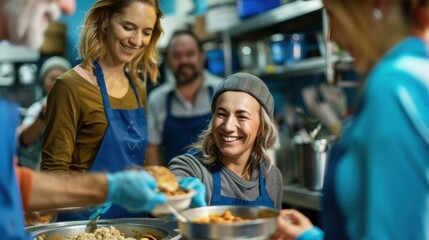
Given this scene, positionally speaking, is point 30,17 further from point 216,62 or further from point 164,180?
point 216,62

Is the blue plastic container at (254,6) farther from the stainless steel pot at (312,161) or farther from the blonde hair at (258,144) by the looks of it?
the blonde hair at (258,144)

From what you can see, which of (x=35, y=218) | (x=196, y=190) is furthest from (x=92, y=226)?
(x=196, y=190)

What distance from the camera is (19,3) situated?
1.25m

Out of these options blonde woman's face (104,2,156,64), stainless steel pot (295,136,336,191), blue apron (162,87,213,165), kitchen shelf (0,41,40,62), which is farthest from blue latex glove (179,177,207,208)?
kitchen shelf (0,41,40,62)

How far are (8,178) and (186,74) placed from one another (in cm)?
296

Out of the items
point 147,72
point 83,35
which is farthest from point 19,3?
point 147,72

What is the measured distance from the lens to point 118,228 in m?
1.98

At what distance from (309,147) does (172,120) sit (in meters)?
1.09

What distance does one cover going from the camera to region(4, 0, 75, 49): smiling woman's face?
1247 millimetres

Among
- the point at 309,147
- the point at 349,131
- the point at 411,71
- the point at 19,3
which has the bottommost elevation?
A: the point at 309,147

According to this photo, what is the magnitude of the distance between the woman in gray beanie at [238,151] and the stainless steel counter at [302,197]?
1157 millimetres

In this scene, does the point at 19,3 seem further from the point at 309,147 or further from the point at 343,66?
the point at 343,66

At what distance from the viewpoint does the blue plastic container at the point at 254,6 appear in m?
4.70

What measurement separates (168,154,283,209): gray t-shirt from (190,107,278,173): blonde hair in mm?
58
